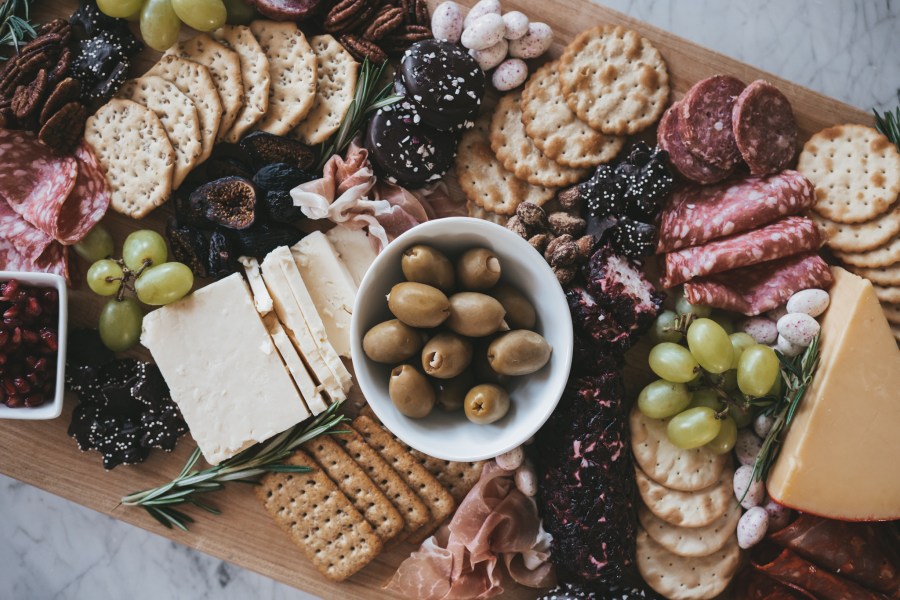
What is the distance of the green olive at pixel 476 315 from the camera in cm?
127

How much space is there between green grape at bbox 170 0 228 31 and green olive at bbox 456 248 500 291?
30.5 inches

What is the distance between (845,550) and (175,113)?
1.80 m

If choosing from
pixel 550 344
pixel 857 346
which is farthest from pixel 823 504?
pixel 550 344

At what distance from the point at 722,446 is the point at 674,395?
17cm

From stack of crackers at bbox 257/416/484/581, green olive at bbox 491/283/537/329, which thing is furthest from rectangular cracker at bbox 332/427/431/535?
green olive at bbox 491/283/537/329

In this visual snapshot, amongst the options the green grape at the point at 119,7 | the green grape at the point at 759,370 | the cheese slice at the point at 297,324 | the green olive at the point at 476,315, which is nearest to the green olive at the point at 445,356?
the green olive at the point at 476,315

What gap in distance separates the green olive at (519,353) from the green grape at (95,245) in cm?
93

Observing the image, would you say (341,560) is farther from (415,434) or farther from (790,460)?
(790,460)

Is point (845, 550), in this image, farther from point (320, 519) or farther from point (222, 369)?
point (222, 369)

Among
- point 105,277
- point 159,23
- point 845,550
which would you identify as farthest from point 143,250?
point 845,550

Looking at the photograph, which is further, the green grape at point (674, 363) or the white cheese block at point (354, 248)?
the white cheese block at point (354, 248)

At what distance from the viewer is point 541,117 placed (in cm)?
158

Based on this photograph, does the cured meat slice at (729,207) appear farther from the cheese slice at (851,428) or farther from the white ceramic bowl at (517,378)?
the white ceramic bowl at (517,378)

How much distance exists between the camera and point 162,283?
56.9 inches
